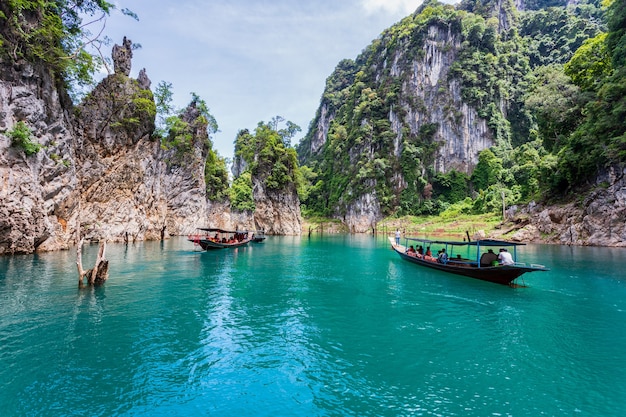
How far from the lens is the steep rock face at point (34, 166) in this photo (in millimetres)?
20922

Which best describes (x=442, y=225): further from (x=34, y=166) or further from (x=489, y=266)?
(x=34, y=166)

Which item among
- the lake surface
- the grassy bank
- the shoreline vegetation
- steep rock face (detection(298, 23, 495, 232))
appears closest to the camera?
the lake surface

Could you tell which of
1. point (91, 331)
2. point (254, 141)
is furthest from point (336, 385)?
point (254, 141)

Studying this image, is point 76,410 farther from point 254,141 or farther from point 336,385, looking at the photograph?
point 254,141

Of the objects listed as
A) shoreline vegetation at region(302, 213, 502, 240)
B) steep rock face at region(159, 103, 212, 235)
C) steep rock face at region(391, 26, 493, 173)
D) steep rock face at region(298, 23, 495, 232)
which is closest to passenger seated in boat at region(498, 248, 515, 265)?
shoreline vegetation at region(302, 213, 502, 240)

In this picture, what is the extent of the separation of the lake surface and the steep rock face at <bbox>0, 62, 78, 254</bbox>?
6114 mm

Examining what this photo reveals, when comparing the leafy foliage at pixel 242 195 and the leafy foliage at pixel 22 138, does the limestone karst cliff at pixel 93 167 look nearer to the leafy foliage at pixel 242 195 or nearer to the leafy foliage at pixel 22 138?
the leafy foliage at pixel 22 138

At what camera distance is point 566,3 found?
105938 millimetres

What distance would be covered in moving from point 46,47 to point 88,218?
1715 cm

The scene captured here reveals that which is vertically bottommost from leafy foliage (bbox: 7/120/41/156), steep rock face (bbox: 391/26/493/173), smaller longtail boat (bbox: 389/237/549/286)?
smaller longtail boat (bbox: 389/237/549/286)

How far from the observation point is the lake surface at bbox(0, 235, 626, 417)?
6.41 metres

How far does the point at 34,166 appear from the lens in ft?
74.8

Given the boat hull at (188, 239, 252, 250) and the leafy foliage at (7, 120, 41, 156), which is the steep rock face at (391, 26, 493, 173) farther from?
the leafy foliage at (7, 120, 41, 156)

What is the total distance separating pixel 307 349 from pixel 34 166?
25126 millimetres
